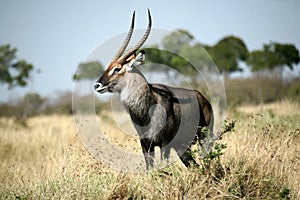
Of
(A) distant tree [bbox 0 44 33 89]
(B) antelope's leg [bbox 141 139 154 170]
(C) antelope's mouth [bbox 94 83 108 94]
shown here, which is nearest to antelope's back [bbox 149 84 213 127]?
(B) antelope's leg [bbox 141 139 154 170]

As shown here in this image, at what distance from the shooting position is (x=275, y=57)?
34312mm

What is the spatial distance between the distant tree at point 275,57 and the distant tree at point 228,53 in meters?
6.55

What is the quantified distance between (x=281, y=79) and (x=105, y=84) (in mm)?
21085

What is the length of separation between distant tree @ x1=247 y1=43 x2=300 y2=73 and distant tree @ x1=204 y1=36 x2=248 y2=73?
6.55 metres

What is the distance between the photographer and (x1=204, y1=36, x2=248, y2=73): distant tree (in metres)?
42.4

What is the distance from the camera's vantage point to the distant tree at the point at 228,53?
42.4 metres

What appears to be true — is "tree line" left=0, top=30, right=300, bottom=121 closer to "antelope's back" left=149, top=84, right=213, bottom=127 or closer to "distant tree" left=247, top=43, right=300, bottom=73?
"distant tree" left=247, top=43, right=300, bottom=73

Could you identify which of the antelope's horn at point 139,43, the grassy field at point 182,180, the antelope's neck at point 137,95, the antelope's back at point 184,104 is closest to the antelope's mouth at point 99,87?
the antelope's neck at point 137,95

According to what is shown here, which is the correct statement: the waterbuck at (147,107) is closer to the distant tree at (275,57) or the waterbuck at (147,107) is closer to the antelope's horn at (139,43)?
the antelope's horn at (139,43)

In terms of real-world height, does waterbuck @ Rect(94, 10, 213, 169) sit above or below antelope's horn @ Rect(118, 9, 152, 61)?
below

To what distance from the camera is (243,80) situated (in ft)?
85.3

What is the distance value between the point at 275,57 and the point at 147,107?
30.7 m

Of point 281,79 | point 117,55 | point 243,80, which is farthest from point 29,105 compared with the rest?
point 117,55

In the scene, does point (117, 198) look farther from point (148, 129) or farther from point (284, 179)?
point (284, 179)
